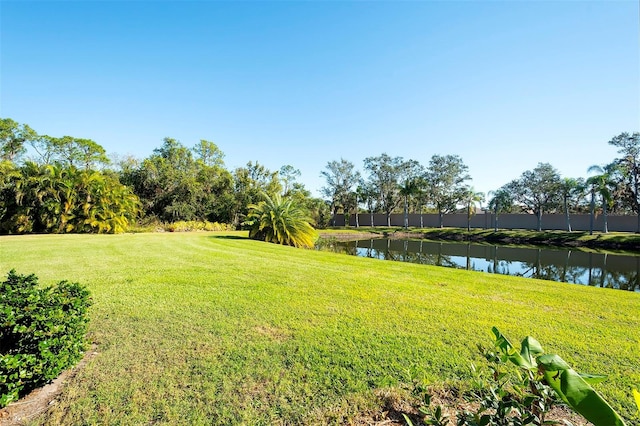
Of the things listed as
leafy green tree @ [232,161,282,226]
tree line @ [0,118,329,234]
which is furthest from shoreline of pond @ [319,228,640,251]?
tree line @ [0,118,329,234]

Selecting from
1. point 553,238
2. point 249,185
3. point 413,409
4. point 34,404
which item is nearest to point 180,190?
point 249,185

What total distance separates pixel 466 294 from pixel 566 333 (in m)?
1.66

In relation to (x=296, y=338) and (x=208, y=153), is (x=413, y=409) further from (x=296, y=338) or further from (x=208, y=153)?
(x=208, y=153)

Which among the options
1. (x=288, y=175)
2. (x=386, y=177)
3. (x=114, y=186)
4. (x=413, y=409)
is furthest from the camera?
(x=386, y=177)

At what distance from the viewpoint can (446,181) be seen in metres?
40.1

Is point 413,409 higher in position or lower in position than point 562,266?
higher

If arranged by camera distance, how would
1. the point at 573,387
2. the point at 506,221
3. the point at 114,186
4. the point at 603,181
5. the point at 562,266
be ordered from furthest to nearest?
the point at 506,221
the point at 603,181
the point at 114,186
the point at 562,266
the point at 573,387

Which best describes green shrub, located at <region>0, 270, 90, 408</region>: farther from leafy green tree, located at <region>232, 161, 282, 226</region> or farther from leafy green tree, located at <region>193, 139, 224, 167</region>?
leafy green tree, located at <region>193, 139, 224, 167</region>

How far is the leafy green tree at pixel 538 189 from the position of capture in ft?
118

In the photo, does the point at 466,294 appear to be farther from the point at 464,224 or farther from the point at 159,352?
the point at 464,224

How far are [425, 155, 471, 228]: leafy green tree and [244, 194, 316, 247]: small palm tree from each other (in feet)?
96.7

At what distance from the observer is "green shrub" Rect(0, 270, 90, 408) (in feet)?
6.57

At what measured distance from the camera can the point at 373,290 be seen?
5.09 meters

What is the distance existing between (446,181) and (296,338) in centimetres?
4124
